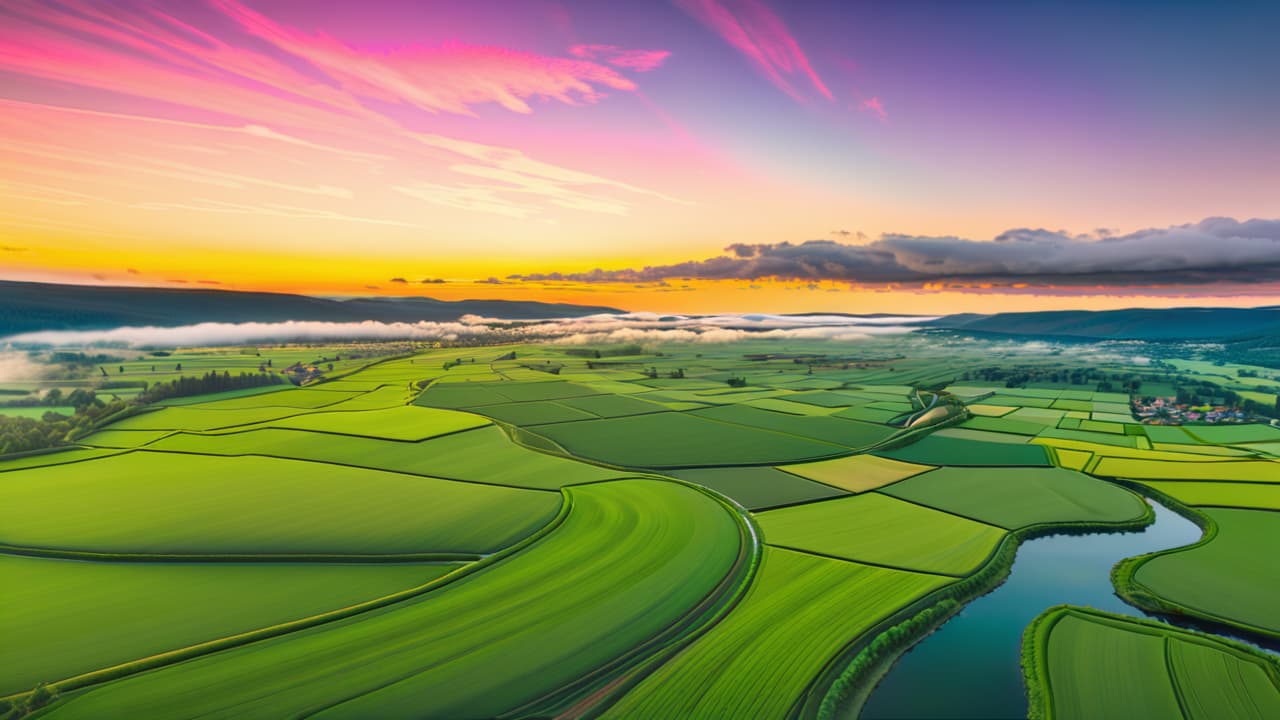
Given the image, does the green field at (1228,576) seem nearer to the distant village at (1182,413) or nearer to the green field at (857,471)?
the green field at (857,471)

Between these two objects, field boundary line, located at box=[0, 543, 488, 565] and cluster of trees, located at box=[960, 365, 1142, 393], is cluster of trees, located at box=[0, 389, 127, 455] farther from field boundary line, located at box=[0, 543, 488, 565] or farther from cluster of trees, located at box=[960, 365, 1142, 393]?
cluster of trees, located at box=[960, 365, 1142, 393]

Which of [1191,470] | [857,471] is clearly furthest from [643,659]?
[1191,470]

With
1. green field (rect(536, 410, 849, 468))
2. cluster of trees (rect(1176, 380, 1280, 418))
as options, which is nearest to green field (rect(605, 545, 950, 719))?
green field (rect(536, 410, 849, 468))

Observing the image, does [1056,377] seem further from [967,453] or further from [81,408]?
[81,408]

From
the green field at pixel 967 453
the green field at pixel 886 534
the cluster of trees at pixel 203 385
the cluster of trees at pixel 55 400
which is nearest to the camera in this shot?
the green field at pixel 886 534

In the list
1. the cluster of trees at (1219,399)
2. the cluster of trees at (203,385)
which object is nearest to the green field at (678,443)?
the cluster of trees at (203,385)

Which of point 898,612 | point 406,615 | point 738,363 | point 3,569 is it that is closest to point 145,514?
point 3,569
